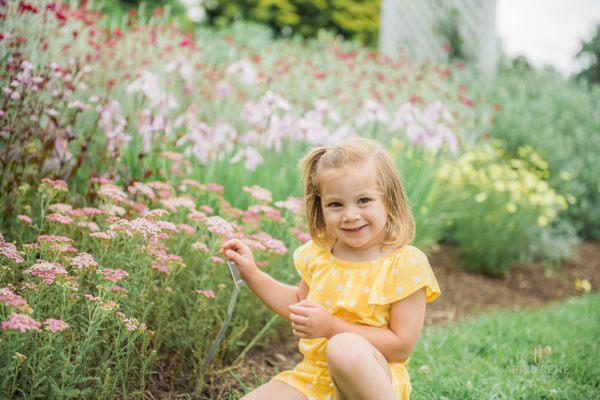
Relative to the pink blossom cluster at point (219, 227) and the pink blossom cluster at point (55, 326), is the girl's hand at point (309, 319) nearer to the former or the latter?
the pink blossom cluster at point (219, 227)

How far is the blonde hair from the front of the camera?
2107 millimetres

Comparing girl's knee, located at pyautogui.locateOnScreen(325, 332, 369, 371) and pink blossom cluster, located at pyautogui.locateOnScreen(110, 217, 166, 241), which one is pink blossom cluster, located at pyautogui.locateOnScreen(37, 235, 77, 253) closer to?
pink blossom cluster, located at pyautogui.locateOnScreen(110, 217, 166, 241)

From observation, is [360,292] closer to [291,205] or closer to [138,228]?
[138,228]

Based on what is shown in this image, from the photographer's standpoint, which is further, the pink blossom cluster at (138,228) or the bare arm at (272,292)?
the bare arm at (272,292)

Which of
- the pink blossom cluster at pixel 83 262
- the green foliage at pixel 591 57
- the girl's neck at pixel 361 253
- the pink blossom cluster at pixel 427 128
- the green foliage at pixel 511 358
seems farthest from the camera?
the green foliage at pixel 591 57

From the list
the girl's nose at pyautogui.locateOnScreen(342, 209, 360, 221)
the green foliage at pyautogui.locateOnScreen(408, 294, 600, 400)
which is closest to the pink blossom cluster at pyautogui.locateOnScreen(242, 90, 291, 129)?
the green foliage at pyautogui.locateOnScreen(408, 294, 600, 400)

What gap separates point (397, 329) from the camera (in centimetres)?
204

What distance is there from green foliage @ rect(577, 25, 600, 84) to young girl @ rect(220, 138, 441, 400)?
13.0 metres

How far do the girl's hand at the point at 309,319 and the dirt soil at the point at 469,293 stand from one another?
28.4 inches

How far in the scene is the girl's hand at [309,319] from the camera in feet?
6.37

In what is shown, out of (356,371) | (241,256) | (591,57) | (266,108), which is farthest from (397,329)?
(591,57)

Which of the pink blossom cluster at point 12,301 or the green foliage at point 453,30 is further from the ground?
the green foliage at point 453,30

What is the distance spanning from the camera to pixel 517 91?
32.0ft

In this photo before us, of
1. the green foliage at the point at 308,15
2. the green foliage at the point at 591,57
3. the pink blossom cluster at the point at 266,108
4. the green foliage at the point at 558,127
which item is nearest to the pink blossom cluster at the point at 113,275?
the pink blossom cluster at the point at 266,108
